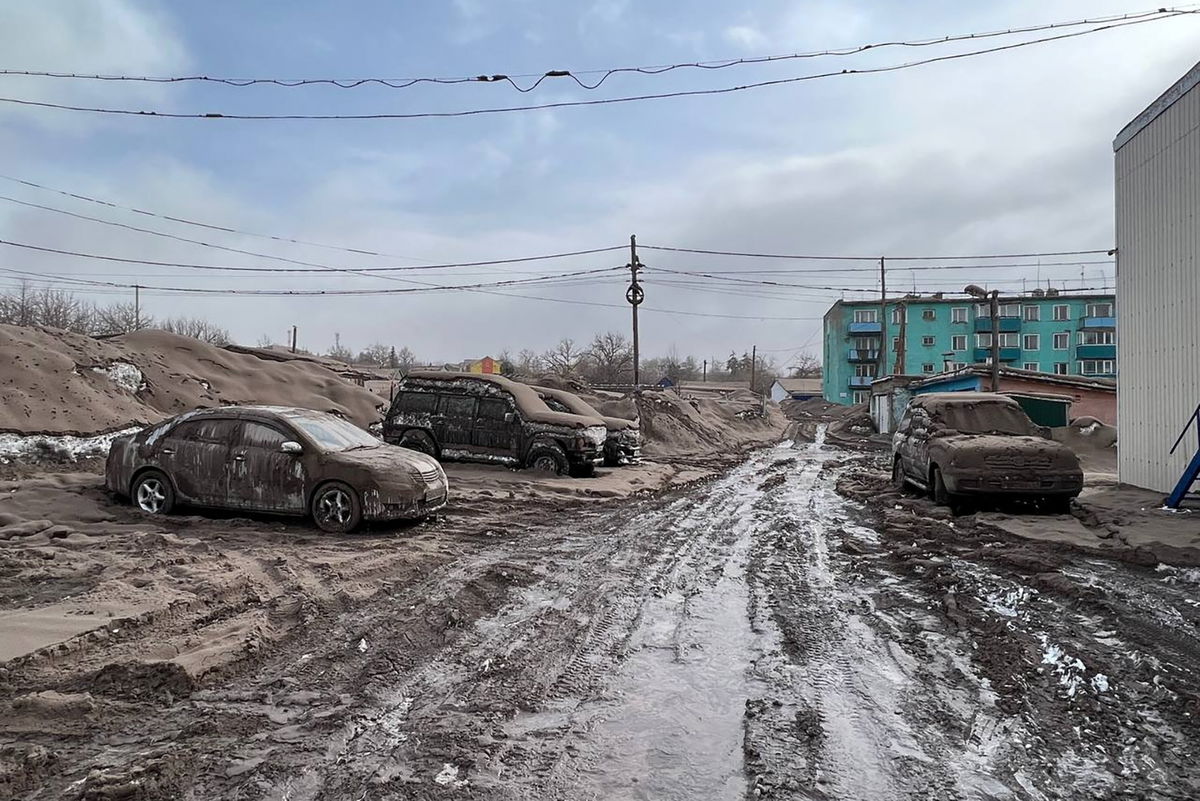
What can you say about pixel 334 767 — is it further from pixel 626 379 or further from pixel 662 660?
pixel 626 379

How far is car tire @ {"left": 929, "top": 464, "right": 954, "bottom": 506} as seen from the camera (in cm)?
1135

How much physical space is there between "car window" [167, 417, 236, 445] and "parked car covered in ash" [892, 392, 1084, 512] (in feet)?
33.0

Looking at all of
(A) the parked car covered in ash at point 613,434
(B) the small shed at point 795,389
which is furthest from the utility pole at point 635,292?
(B) the small shed at point 795,389

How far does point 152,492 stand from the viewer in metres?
9.55

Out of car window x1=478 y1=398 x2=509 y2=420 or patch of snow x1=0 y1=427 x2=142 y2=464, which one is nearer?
patch of snow x1=0 y1=427 x2=142 y2=464

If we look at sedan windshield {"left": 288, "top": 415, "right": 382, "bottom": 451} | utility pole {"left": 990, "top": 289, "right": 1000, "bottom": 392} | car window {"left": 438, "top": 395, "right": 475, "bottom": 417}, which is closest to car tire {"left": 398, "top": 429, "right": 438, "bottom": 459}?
car window {"left": 438, "top": 395, "right": 475, "bottom": 417}

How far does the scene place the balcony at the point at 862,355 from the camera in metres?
76.0

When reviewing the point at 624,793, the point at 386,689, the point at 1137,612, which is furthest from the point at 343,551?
the point at 1137,612

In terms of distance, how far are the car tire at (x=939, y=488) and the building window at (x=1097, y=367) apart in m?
69.3

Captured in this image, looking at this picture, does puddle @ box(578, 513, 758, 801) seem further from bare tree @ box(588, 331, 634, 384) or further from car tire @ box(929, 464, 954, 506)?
bare tree @ box(588, 331, 634, 384)

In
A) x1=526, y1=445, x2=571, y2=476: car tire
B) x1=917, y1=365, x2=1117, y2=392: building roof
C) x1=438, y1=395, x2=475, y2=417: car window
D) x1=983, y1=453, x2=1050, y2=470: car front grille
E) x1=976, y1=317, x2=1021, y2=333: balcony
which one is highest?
x1=976, y1=317, x2=1021, y2=333: balcony

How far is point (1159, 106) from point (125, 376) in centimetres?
2006

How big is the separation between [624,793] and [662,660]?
1.71m

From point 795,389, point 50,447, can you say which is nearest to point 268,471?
point 50,447
